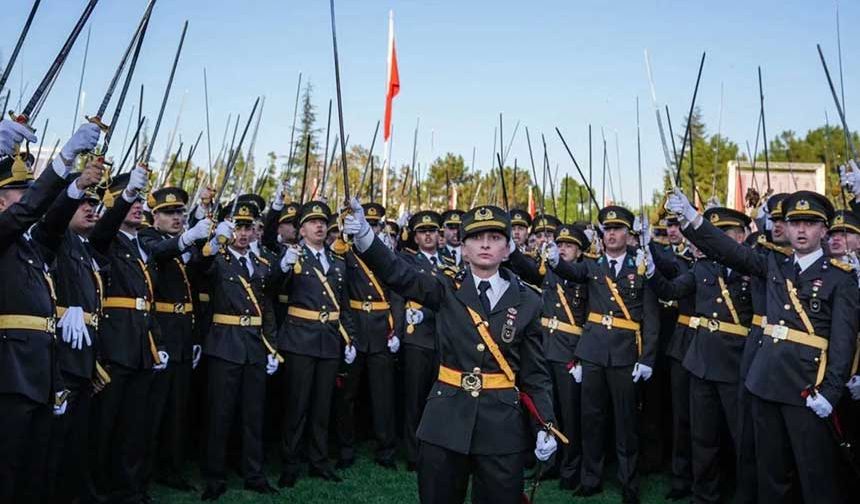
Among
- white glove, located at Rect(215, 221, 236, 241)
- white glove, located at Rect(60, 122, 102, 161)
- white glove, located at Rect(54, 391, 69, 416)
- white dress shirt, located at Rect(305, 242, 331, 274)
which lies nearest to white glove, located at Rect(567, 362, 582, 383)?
white dress shirt, located at Rect(305, 242, 331, 274)

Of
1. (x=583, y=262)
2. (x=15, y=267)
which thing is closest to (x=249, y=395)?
(x=15, y=267)

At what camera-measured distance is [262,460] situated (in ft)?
24.1

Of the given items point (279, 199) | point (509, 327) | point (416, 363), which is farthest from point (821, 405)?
point (279, 199)

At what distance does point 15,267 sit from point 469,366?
2814 mm

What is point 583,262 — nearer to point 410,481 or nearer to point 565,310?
point 565,310

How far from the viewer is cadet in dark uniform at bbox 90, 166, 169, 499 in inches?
239

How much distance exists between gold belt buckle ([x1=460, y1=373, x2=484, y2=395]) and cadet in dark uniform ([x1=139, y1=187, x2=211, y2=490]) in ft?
10.8

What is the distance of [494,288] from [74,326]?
114 inches

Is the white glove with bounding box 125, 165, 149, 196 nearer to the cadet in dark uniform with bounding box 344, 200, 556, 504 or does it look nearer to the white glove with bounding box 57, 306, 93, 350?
the white glove with bounding box 57, 306, 93, 350

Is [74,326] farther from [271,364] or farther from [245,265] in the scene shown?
[271,364]

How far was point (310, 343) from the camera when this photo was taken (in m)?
7.65

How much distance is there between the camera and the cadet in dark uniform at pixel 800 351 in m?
5.28

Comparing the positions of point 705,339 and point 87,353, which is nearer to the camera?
point 87,353

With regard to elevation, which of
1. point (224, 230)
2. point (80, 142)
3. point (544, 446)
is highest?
point (80, 142)
